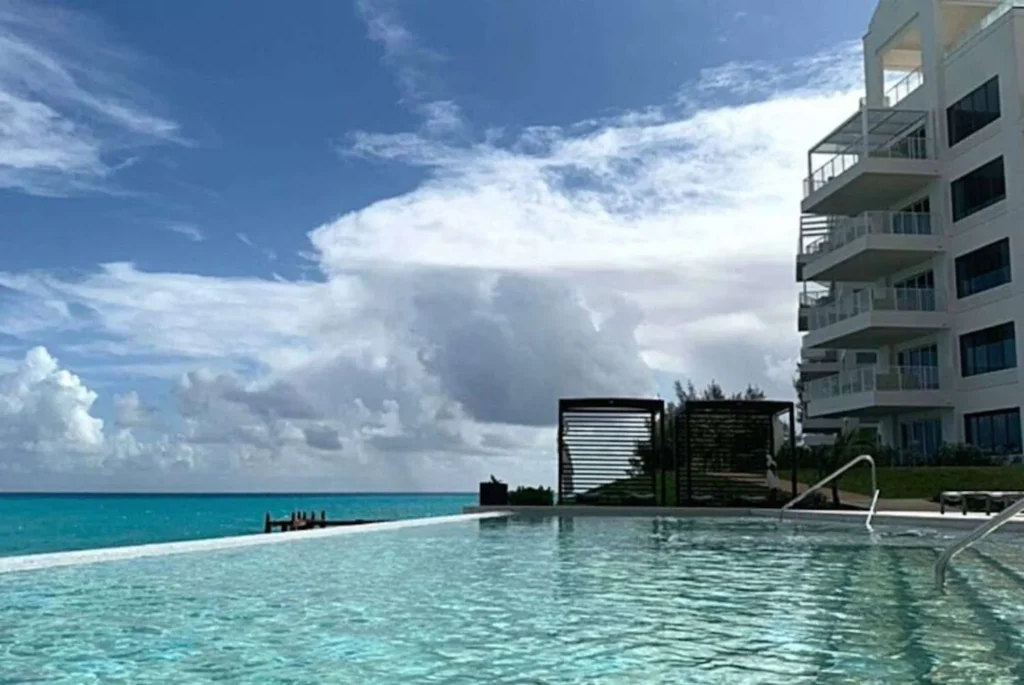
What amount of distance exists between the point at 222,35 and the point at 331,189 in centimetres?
488

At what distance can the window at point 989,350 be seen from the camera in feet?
92.3

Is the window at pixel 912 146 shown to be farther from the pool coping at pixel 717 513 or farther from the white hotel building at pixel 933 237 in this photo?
the pool coping at pixel 717 513

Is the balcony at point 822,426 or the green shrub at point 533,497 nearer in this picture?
the green shrub at point 533,497

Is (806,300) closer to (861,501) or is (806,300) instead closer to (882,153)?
(882,153)

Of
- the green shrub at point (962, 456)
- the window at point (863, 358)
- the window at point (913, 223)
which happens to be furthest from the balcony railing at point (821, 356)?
the green shrub at point (962, 456)

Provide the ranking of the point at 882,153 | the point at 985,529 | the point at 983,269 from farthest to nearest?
the point at 882,153, the point at 983,269, the point at 985,529

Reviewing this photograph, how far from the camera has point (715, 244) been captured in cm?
2603

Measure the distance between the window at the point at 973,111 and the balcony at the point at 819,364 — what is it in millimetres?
16123

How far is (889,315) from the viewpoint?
31.0 m

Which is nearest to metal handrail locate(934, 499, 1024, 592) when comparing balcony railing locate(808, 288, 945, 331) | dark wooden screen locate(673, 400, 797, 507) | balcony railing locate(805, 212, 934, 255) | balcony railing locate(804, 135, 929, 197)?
dark wooden screen locate(673, 400, 797, 507)

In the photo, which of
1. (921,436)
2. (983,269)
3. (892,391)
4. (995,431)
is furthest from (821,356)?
(995,431)

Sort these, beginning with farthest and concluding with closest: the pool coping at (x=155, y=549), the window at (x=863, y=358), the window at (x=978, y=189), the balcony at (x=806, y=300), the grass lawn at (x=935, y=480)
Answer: the balcony at (x=806, y=300)
the window at (x=863, y=358)
the window at (x=978, y=189)
the grass lawn at (x=935, y=480)
the pool coping at (x=155, y=549)

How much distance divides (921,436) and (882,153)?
30.1 ft

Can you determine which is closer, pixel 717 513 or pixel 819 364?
pixel 717 513
